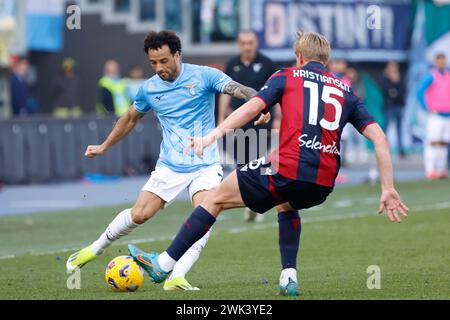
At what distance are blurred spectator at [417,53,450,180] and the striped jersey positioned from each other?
1558 centimetres

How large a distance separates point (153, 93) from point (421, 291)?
2.84m

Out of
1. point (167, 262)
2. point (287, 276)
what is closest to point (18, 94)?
point (167, 262)

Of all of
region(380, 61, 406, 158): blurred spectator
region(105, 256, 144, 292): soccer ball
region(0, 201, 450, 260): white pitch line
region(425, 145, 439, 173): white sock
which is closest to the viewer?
region(105, 256, 144, 292): soccer ball

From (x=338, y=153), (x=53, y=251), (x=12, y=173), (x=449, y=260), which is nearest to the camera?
(x=338, y=153)

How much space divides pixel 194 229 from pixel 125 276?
84 centimetres

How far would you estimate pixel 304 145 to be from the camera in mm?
9102

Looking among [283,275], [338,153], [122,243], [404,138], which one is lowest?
[404,138]

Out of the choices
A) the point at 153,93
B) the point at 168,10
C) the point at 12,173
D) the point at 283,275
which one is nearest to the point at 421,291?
the point at 283,275

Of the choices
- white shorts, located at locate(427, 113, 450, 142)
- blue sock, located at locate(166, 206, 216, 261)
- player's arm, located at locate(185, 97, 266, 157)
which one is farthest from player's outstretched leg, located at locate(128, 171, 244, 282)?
white shorts, located at locate(427, 113, 450, 142)

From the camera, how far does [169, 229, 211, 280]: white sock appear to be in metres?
10.0

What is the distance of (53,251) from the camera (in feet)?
44.5

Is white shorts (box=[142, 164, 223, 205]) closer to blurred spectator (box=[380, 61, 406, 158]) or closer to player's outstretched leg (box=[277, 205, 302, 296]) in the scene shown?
player's outstretched leg (box=[277, 205, 302, 296])
